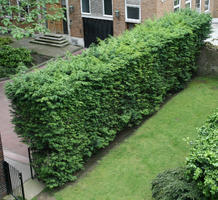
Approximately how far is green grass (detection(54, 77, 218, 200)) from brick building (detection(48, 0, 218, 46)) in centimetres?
697

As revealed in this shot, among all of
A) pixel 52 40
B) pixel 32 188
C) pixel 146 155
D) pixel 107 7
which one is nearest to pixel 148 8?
pixel 107 7

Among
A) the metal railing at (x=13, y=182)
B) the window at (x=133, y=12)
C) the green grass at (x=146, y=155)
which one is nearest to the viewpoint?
the metal railing at (x=13, y=182)

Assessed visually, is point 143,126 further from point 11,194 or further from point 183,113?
point 11,194

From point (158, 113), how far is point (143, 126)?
1.24 meters

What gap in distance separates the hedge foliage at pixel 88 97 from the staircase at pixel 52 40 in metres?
10.0

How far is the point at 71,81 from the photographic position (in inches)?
404

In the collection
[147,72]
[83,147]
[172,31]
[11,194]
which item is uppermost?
[172,31]

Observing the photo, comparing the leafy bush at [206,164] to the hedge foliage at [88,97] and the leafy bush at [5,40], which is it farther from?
the leafy bush at [5,40]

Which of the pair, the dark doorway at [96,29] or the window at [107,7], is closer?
the window at [107,7]

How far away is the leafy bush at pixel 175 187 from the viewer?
794 cm

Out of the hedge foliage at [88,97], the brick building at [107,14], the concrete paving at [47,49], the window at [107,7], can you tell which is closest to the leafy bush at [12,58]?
the concrete paving at [47,49]

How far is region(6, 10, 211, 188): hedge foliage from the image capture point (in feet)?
32.2

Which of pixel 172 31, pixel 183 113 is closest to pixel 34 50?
pixel 172 31

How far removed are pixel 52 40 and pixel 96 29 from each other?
3387mm
